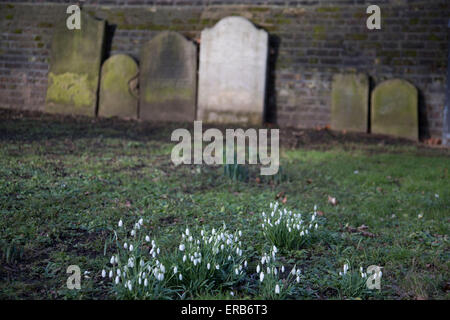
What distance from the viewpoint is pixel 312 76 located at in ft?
33.5

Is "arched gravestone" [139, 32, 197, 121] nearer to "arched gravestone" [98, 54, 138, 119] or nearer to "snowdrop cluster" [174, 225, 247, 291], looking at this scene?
"arched gravestone" [98, 54, 138, 119]

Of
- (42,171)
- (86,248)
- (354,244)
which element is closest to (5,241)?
(86,248)

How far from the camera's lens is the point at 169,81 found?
10234 mm

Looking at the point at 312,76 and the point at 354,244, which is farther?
the point at 312,76

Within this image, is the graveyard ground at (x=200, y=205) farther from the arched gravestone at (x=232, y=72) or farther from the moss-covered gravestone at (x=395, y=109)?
the arched gravestone at (x=232, y=72)

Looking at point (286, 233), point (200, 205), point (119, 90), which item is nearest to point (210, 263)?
point (286, 233)

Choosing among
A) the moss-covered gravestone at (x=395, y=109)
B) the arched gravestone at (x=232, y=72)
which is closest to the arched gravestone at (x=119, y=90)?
the arched gravestone at (x=232, y=72)

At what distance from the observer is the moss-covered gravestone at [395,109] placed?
9430 millimetres

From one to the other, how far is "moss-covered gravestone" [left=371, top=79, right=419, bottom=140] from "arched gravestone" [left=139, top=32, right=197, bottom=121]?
13.1 feet
